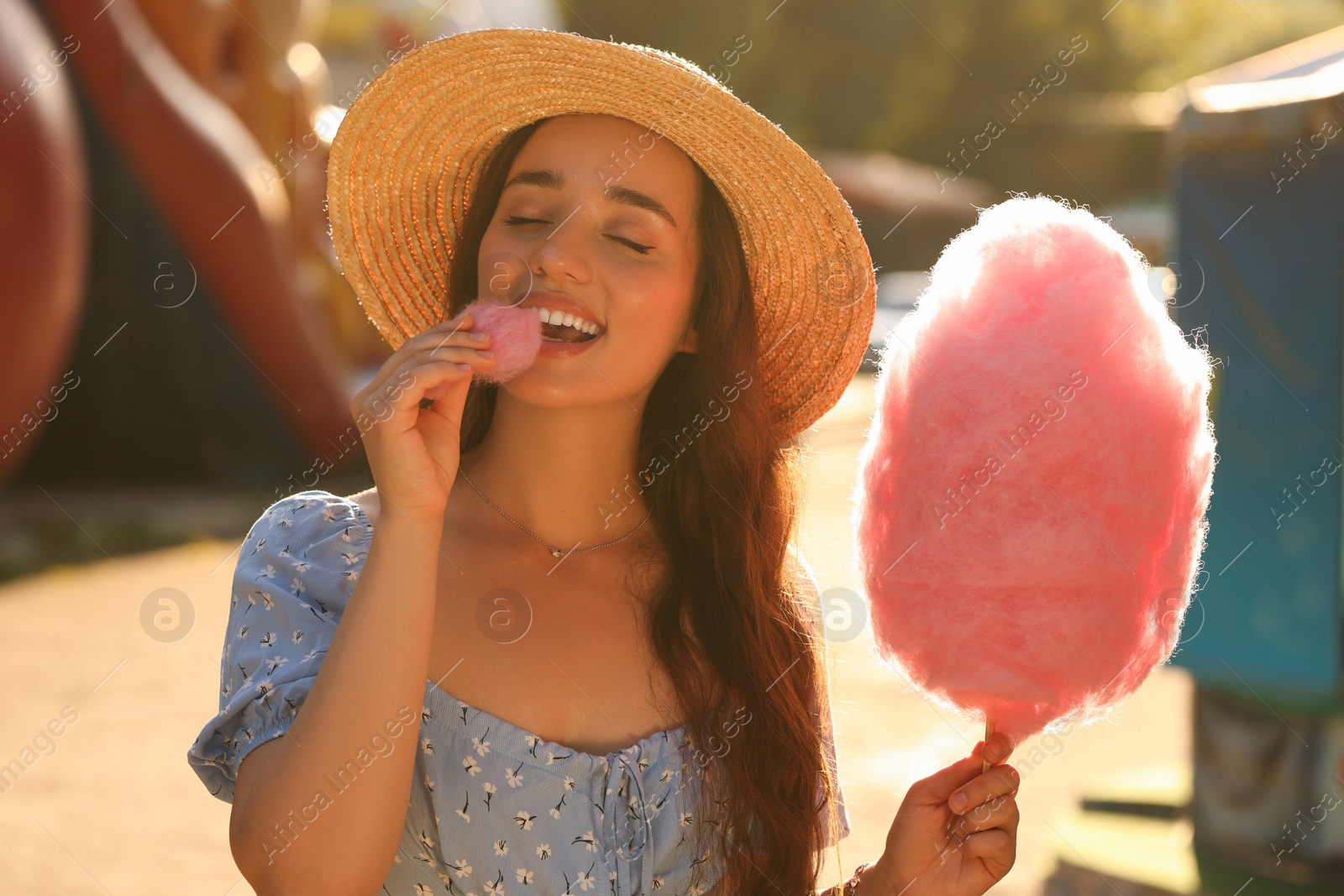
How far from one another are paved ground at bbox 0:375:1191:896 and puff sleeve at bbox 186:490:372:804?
104 centimetres

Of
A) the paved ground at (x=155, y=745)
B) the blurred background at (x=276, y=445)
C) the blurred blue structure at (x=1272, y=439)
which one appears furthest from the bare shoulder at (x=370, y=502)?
the blurred blue structure at (x=1272, y=439)

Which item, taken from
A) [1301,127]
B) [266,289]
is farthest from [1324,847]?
[266,289]

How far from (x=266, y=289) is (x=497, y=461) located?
7.95 metres

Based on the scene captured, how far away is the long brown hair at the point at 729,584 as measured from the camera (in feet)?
6.56

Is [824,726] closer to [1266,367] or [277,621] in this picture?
[277,621]

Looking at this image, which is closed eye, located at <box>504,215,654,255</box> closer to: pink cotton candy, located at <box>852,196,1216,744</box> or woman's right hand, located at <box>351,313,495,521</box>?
woman's right hand, located at <box>351,313,495,521</box>

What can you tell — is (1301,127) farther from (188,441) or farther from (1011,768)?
(188,441)

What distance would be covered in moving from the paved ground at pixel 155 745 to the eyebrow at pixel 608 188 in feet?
2.41

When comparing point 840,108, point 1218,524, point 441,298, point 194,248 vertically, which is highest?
point 840,108

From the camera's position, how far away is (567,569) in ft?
7.13

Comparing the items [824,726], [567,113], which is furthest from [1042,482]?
[567,113]

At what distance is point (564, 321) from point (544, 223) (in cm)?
21

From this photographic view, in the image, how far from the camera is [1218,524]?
3812 mm

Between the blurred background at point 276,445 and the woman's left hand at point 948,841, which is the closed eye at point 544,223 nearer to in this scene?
the blurred background at point 276,445
